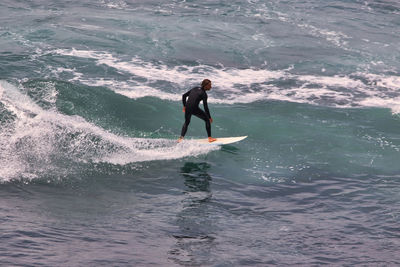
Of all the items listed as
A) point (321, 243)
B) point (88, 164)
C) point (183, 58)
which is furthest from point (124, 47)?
point (321, 243)

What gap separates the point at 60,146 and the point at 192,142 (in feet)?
13.1

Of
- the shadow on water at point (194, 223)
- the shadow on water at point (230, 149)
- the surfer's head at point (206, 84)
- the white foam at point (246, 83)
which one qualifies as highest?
the surfer's head at point (206, 84)

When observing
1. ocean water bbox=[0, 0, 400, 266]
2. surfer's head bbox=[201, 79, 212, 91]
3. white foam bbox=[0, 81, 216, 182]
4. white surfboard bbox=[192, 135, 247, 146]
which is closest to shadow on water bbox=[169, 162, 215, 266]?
ocean water bbox=[0, 0, 400, 266]

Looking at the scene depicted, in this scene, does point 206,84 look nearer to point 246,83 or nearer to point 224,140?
point 224,140

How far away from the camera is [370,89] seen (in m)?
25.0

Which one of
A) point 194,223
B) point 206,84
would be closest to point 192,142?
point 206,84

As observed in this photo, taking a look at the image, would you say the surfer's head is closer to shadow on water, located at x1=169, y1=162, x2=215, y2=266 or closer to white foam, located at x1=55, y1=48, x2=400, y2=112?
shadow on water, located at x1=169, y1=162, x2=215, y2=266

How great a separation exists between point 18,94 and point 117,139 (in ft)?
16.4

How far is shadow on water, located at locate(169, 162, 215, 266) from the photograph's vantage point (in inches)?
406

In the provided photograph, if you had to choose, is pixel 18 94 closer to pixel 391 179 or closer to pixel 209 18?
pixel 391 179

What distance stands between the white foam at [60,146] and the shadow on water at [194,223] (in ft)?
4.80

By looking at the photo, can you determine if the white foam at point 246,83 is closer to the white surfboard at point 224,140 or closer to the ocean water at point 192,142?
the ocean water at point 192,142

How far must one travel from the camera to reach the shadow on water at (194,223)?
10.3 m

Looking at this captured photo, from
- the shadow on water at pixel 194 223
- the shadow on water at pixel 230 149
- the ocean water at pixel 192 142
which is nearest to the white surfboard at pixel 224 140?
the shadow on water at pixel 230 149
